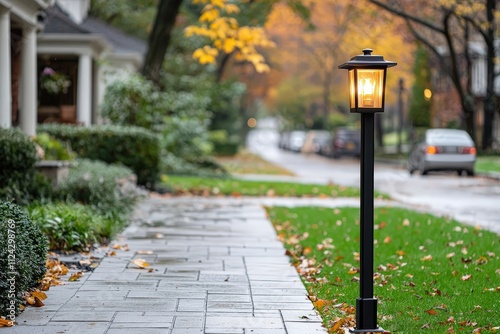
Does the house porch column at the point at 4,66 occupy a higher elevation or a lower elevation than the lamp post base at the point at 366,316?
higher

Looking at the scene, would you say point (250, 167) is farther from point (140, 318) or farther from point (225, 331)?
point (225, 331)

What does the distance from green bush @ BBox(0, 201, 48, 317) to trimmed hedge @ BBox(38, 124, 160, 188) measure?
12.2 m

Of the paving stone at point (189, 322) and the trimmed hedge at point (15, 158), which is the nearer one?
the paving stone at point (189, 322)

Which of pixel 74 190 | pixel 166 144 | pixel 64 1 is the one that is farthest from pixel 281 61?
pixel 74 190

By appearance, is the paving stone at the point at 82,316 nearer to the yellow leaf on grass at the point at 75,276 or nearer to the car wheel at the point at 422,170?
the yellow leaf on grass at the point at 75,276

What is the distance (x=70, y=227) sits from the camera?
10.7 metres

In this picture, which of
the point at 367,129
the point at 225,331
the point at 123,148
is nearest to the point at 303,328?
the point at 225,331

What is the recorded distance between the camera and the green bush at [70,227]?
409 inches

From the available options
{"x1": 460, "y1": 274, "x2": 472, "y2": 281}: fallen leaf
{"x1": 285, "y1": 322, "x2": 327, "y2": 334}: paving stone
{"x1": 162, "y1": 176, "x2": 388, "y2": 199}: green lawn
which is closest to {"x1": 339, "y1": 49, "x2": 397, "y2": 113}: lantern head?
{"x1": 285, "y1": 322, "x2": 327, "y2": 334}: paving stone

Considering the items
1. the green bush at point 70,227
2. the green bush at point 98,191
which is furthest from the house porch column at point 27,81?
the green bush at point 70,227

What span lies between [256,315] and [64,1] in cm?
2543

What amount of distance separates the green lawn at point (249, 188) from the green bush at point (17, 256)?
12.2m

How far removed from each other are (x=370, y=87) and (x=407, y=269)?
10.7 ft

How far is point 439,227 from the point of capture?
13422 millimetres
